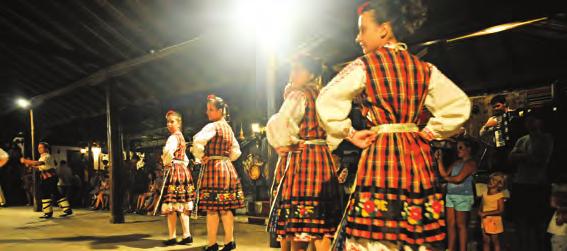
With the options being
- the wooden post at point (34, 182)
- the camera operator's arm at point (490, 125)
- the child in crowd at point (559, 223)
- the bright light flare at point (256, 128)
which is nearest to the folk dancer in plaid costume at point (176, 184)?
the bright light flare at point (256, 128)

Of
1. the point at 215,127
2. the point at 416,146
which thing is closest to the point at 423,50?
the point at 215,127

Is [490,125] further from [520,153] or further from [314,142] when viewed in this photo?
[314,142]

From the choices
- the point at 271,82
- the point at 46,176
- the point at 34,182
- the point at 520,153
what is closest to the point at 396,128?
the point at 520,153

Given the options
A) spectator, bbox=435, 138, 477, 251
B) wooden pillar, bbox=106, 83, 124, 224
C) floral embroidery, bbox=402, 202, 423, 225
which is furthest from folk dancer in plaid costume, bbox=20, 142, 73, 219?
floral embroidery, bbox=402, 202, 423, 225

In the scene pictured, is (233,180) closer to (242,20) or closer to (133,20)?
(242,20)

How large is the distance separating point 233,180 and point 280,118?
7.68 feet

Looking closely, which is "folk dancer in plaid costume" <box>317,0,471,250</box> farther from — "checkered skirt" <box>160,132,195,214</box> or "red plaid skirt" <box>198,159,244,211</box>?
"checkered skirt" <box>160,132,195,214</box>

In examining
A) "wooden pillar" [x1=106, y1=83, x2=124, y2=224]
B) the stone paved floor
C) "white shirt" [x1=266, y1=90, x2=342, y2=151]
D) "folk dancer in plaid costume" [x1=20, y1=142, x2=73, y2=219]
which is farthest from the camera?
"folk dancer in plaid costume" [x1=20, y1=142, x2=73, y2=219]

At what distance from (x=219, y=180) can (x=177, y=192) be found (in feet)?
3.71

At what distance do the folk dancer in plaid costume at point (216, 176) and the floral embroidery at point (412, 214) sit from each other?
11.5 ft

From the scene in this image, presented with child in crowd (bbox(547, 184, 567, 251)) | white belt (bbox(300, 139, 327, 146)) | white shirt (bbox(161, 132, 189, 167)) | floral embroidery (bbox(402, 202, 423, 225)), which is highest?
white belt (bbox(300, 139, 327, 146))

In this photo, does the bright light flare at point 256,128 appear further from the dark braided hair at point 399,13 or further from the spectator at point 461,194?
the dark braided hair at point 399,13

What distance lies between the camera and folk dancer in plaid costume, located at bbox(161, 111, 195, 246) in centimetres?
614

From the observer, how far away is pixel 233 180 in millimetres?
5500
